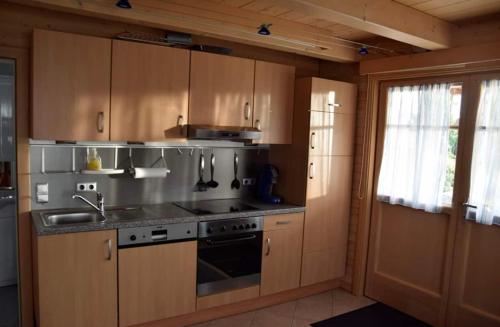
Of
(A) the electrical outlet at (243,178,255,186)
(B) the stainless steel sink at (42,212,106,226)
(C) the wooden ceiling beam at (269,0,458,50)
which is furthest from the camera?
(A) the electrical outlet at (243,178,255,186)

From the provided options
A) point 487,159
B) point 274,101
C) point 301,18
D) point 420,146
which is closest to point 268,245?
point 274,101

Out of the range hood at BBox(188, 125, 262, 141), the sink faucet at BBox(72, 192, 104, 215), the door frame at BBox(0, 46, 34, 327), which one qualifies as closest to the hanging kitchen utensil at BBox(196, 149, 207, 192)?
the range hood at BBox(188, 125, 262, 141)

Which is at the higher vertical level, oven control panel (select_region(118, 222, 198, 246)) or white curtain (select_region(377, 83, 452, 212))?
white curtain (select_region(377, 83, 452, 212))

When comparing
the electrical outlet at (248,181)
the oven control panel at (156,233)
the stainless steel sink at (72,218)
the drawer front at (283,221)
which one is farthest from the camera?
the electrical outlet at (248,181)

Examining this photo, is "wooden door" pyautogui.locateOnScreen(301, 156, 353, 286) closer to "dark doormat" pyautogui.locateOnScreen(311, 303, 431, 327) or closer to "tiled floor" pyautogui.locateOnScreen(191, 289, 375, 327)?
"tiled floor" pyautogui.locateOnScreen(191, 289, 375, 327)

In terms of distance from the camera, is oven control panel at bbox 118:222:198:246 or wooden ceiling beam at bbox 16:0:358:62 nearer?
wooden ceiling beam at bbox 16:0:358:62

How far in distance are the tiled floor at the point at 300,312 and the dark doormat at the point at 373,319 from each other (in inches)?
2.8

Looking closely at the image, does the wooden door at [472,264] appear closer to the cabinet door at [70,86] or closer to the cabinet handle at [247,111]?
the cabinet handle at [247,111]

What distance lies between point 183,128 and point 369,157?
1.73 meters

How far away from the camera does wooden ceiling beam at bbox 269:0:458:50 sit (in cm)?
218

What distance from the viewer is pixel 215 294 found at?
9.85ft

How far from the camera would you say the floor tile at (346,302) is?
11.2 feet

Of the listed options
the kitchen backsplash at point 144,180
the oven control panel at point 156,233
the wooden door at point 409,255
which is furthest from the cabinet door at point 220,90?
the wooden door at point 409,255

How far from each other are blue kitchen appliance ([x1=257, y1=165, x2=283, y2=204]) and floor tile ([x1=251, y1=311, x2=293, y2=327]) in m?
0.96
